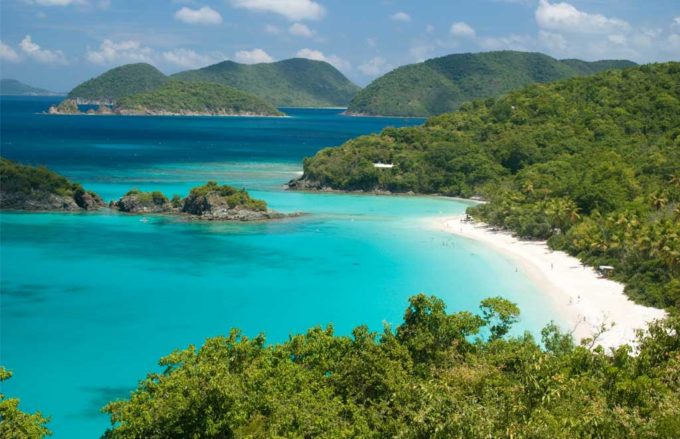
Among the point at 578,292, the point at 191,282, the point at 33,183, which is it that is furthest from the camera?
the point at 33,183

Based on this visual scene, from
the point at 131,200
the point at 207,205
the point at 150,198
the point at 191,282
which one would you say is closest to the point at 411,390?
the point at 191,282

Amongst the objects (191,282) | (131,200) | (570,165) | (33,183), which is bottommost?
(191,282)

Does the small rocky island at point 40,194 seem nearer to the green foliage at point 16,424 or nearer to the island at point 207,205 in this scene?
the island at point 207,205

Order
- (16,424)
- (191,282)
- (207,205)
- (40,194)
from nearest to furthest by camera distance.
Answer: (16,424), (191,282), (207,205), (40,194)

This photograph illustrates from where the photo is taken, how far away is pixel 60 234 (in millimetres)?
51844

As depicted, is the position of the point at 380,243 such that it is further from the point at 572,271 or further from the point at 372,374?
the point at 372,374

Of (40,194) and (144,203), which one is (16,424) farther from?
(40,194)

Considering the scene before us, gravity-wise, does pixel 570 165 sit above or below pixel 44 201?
above

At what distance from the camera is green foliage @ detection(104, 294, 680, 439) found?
564 inches

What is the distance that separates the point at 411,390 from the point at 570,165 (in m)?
52.2

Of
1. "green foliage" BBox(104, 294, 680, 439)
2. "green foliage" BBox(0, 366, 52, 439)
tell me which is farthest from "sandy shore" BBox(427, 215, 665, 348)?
"green foliage" BBox(0, 366, 52, 439)

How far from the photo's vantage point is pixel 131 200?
60.7m

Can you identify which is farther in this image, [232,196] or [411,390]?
[232,196]

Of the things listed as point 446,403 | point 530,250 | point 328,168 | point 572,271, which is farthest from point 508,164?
point 446,403
